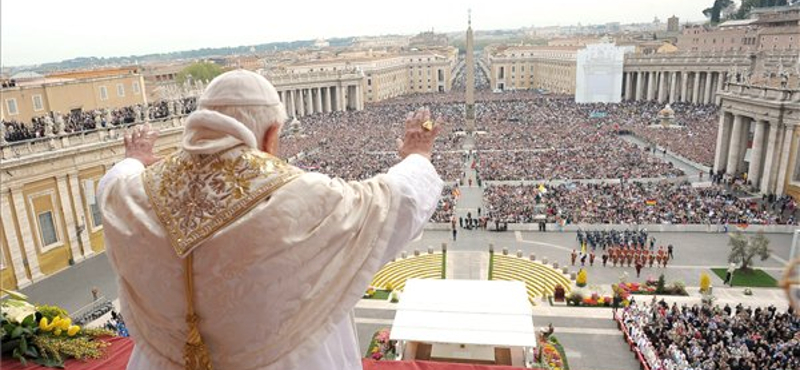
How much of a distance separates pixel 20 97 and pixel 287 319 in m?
27.4

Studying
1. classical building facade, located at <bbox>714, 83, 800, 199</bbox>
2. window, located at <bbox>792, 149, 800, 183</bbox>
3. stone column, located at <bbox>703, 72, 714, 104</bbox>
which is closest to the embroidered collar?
classical building facade, located at <bbox>714, 83, 800, 199</bbox>

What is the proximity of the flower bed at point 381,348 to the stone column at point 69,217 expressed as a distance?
38.4ft

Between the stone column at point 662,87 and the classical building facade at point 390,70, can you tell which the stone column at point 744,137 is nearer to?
the stone column at point 662,87

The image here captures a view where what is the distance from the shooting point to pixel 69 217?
1880cm

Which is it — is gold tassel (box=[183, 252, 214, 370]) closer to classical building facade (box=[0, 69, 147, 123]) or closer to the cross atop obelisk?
classical building facade (box=[0, 69, 147, 123])

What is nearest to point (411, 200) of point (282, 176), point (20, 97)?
point (282, 176)

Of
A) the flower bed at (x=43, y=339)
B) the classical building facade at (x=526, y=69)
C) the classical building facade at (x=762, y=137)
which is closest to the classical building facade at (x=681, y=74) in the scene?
the classical building facade at (x=526, y=69)

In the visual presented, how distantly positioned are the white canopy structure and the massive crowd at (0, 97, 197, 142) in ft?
29.9

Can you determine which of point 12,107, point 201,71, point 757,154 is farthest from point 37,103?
point 201,71

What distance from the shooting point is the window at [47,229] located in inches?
709

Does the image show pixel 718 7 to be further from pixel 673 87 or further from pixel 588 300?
pixel 588 300

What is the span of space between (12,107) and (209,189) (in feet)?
88.7

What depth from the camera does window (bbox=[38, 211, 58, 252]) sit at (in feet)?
59.1

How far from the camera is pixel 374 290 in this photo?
17.9 metres
